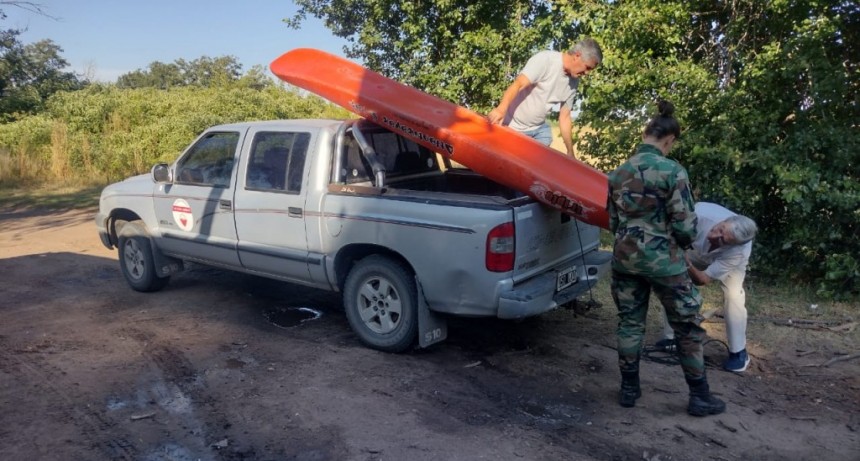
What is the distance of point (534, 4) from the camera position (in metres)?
11.1

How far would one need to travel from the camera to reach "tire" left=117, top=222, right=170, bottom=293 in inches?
274

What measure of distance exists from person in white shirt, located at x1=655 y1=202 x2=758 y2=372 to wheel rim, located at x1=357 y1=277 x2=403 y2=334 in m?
2.14

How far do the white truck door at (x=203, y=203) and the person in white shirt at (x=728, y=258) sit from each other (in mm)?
3894

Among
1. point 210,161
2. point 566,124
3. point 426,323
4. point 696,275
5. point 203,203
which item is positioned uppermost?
point 566,124

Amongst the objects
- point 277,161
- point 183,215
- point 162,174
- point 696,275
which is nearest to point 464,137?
point 277,161

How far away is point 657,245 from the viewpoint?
4.03 m

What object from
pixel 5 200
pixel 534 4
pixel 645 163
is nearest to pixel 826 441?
pixel 645 163

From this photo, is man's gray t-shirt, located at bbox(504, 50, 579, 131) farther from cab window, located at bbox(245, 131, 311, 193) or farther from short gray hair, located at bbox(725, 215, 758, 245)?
short gray hair, located at bbox(725, 215, 758, 245)

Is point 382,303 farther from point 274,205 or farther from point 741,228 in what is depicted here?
point 741,228

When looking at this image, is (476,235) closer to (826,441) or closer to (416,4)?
(826,441)

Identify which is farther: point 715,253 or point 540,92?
point 540,92

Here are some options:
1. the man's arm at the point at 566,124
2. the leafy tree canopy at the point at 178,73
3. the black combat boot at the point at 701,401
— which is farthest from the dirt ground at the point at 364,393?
the leafy tree canopy at the point at 178,73

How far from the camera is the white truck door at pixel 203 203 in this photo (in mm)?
6113

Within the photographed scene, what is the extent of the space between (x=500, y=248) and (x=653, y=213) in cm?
103
